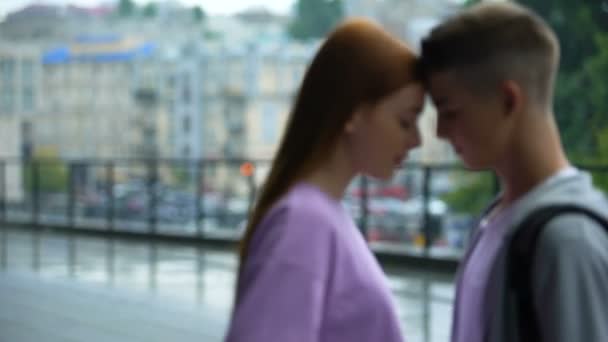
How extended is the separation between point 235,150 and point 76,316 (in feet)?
88.1

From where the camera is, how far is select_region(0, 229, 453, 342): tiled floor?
523cm

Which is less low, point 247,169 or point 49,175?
point 247,169

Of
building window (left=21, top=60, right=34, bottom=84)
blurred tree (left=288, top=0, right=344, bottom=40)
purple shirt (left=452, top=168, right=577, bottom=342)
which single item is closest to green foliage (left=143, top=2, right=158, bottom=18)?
building window (left=21, top=60, right=34, bottom=84)

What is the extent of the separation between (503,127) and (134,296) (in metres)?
5.69

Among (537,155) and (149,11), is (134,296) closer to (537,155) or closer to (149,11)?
(537,155)

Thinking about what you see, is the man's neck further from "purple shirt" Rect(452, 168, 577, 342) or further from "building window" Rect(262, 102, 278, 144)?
"building window" Rect(262, 102, 278, 144)

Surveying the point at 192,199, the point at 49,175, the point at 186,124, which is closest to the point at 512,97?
the point at 192,199

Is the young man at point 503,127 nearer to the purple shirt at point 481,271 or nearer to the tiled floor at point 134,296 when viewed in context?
the purple shirt at point 481,271

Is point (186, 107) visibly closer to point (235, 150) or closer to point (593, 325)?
point (235, 150)

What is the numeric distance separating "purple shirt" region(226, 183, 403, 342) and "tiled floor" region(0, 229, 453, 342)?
293 cm

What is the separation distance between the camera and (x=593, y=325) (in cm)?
89

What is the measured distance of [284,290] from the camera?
2.83ft

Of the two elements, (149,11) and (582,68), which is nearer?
(582,68)

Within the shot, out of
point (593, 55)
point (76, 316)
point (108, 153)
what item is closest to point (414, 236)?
point (76, 316)
